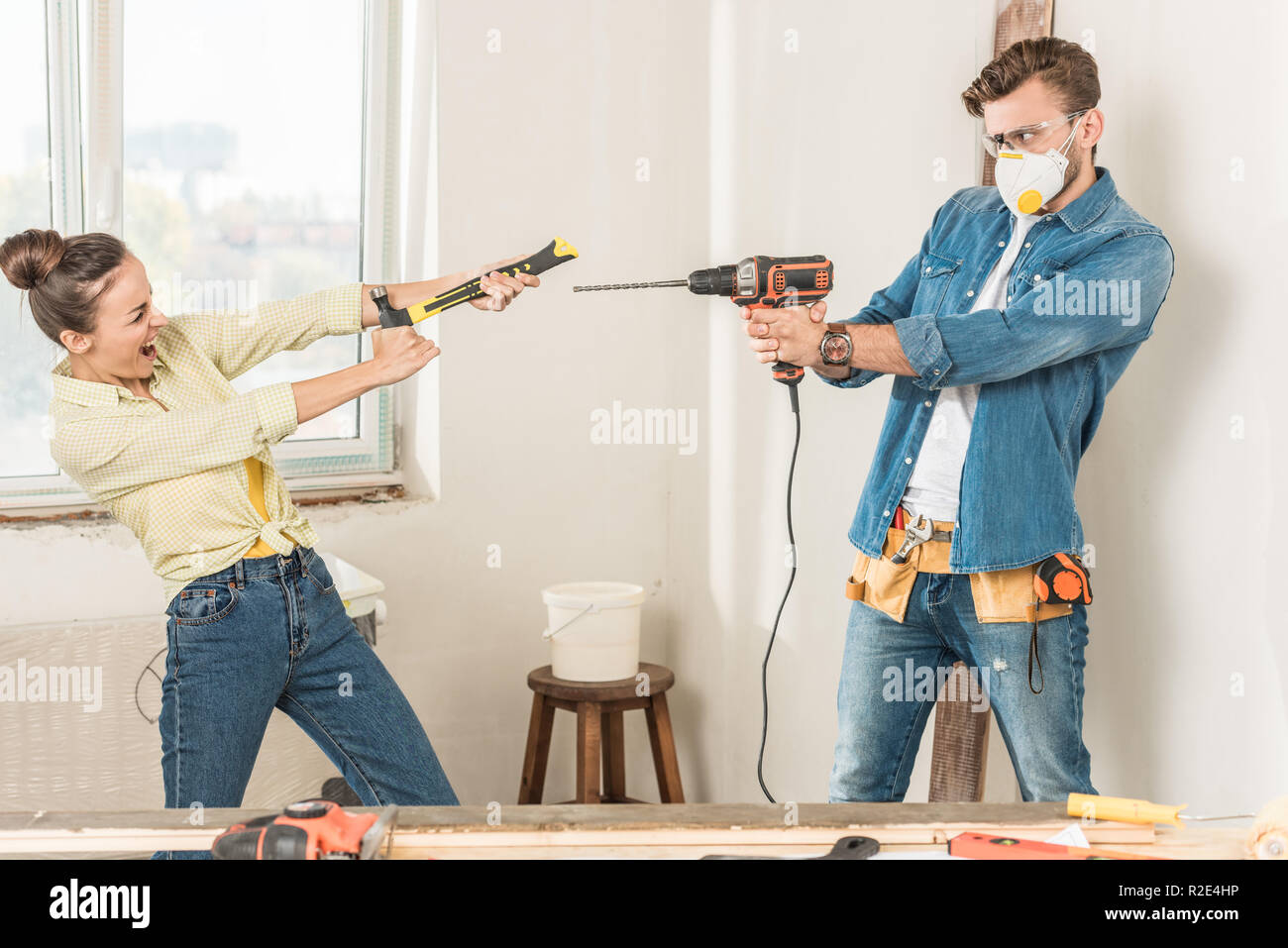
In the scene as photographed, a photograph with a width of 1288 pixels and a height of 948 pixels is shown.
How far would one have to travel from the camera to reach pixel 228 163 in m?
3.03

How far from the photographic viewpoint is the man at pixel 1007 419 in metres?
1.59

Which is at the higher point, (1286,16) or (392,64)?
(392,64)

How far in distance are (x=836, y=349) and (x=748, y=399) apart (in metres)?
1.25

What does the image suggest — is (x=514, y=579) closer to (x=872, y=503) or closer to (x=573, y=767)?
(x=573, y=767)

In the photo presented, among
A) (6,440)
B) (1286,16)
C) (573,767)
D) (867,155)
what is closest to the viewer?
(1286,16)

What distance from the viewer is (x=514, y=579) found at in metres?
3.35

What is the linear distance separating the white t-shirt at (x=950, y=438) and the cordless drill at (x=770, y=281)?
0.26 metres

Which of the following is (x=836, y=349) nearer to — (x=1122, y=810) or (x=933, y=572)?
(x=933, y=572)

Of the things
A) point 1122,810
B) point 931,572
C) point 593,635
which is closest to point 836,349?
point 931,572

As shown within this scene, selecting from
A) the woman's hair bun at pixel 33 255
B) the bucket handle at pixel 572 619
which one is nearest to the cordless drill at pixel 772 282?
the woman's hair bun at pixel 33 255

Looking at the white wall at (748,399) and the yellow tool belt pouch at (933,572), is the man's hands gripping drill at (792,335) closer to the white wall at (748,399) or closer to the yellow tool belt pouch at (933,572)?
the yellow tool belt pouch at (933,572)

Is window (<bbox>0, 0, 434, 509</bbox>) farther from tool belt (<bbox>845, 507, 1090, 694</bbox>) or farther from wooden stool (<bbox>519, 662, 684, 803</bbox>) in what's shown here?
tool belt (<bbox>845, 507, 1090, 694</bbox>)
